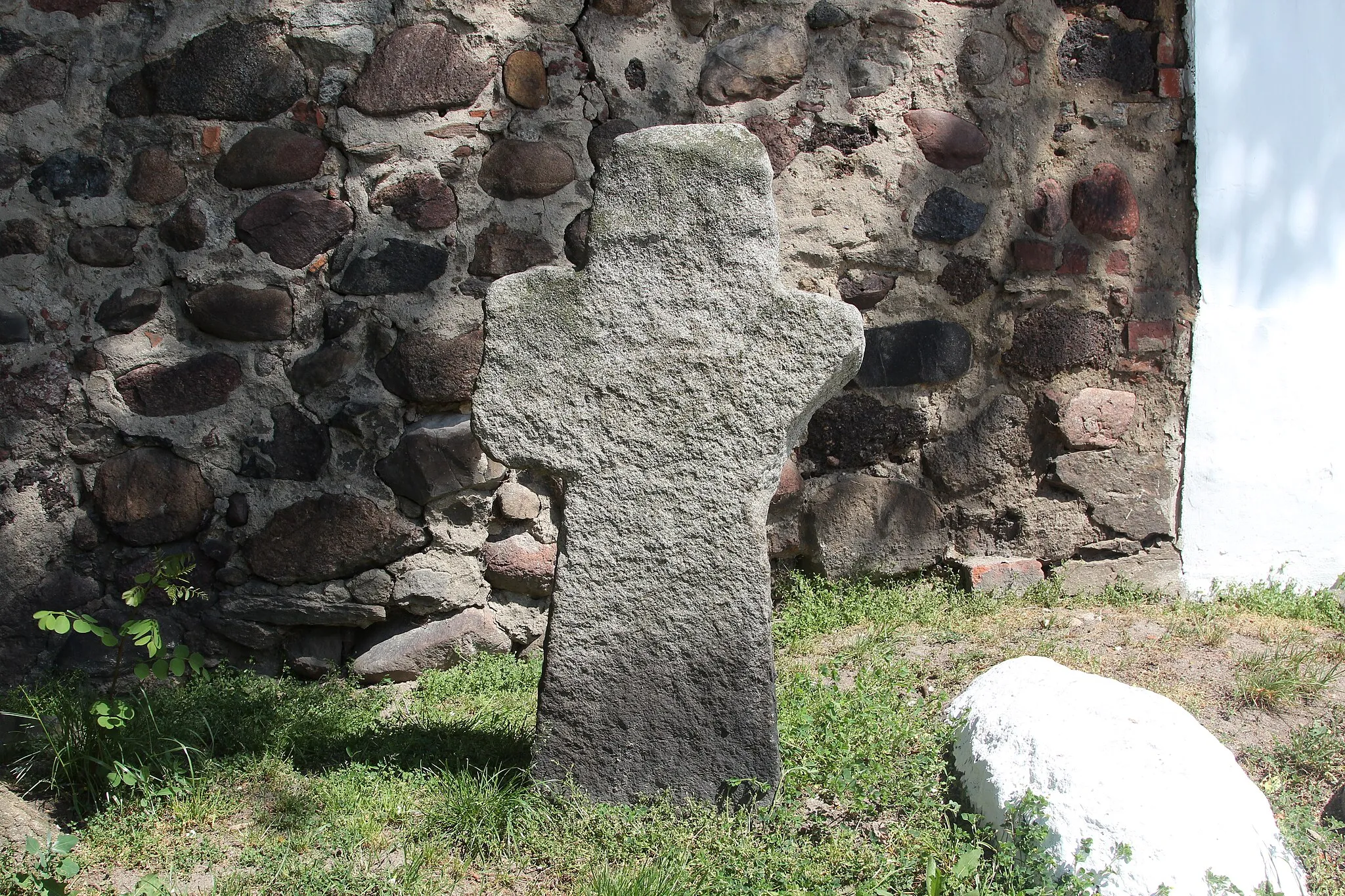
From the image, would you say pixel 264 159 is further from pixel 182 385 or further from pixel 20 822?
pixel 20 822

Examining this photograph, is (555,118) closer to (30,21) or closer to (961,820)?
(30,21)

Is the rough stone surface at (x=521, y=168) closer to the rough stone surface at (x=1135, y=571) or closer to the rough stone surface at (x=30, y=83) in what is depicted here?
the rough stone surface at (x=30, y=83)

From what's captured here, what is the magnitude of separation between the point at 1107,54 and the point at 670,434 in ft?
8.13

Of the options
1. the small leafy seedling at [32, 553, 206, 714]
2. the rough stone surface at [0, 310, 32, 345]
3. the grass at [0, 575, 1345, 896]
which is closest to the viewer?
the grass at [0, 575, 1345, 896]

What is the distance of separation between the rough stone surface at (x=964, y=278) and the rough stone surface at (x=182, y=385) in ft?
7.53

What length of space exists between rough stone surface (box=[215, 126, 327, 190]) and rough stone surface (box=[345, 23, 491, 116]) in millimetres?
216

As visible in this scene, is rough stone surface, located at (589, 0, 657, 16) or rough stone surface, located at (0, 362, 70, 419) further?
rough stone surface, located at (589, 0, 657, 16)

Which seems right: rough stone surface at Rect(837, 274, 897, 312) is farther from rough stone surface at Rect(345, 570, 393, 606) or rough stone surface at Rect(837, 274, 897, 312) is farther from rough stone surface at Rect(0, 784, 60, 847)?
rough stone surface at Rect(0, 784, 60, 847)

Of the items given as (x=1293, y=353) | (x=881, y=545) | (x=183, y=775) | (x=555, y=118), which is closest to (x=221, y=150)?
(x=555, y=118)

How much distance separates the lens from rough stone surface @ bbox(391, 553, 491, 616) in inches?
127

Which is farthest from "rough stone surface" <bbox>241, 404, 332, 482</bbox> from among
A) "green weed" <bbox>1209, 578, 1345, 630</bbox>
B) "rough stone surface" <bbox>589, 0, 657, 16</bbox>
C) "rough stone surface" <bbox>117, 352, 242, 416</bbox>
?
"green weed" <bbox>1209, 578, 1345, 630</bbox>

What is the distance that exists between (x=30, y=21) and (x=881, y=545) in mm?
3034

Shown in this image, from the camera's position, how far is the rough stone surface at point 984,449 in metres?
3.58

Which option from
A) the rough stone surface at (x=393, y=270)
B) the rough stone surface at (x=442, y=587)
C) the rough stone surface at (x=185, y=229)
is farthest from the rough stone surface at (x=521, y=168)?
the rough stone surface at (x=442, y=587)
